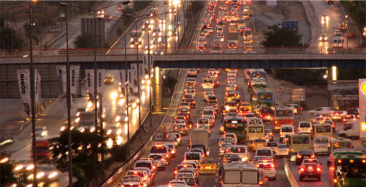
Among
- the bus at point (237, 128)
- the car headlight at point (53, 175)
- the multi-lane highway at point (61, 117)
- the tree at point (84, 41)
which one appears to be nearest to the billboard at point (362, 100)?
the car headlight at point (53, 175)

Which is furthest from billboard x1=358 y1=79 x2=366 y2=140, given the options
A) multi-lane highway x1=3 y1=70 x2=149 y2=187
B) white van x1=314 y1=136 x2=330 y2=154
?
multi-lane highway x1=3 y1=70 x2=149 y2=187

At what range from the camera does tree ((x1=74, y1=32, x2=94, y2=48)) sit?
146875 mm

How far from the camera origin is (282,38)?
152m

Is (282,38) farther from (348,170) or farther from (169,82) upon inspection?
(348,170)

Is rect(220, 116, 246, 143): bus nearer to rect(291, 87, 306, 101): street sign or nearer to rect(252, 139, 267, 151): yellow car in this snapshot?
rect(252, 139, 267, 151): yellow car

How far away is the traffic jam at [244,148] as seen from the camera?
40188 millimetres

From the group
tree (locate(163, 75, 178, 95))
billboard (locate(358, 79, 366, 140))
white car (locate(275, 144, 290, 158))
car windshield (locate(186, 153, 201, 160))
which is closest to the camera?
billboard (locate(358, 79, 366, 140))

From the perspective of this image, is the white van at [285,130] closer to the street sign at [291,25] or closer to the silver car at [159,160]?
the silver car at [159,160]

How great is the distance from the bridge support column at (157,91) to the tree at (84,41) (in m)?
43.7

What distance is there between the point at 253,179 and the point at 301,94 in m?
67.2

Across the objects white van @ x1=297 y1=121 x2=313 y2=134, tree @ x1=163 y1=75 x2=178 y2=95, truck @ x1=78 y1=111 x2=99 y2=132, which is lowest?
white van @ x1=297 y1=121 x2=313 y2=134

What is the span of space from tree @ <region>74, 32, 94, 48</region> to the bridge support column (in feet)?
143

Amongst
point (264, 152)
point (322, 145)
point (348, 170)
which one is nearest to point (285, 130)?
point (322, 145)

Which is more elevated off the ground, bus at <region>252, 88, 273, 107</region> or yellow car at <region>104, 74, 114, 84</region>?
yellow car at <region>104, 74, 114, 84</region>
